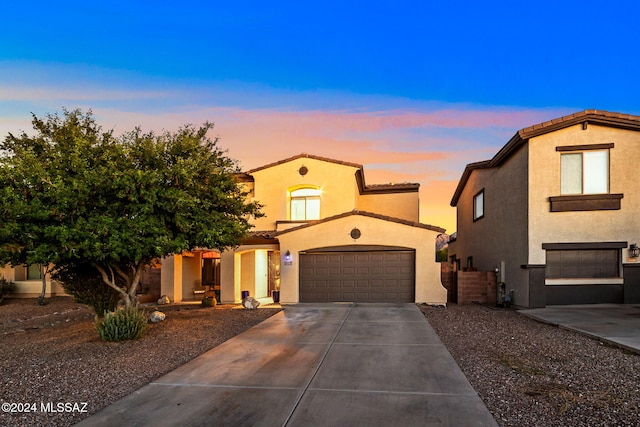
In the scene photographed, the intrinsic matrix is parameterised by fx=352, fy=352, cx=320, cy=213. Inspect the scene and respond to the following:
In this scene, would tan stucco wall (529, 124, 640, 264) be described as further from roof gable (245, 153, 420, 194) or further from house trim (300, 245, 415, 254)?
roof gable (245, 153, 420, 194)

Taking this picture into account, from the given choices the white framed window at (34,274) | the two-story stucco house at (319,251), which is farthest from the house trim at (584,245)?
the white framed window at (34,274)

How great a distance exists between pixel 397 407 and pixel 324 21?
47.2 feet

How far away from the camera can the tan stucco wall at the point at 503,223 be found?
13.6m

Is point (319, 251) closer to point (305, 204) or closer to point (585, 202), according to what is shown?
point (305, 204)

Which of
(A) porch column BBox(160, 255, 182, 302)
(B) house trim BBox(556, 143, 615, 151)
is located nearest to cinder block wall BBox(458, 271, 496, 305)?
(B) house trim BBox(556, 143, 615, 151)

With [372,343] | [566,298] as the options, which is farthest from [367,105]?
[372,343]

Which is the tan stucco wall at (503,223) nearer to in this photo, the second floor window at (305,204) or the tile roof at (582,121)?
the tile roof at (582,121)

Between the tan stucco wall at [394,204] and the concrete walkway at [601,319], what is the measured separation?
29.2 ft

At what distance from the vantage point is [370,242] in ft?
51.0

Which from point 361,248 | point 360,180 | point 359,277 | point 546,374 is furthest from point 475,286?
point 546,374

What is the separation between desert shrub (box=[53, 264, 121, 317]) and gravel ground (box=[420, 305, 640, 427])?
1026cm

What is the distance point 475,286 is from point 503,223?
10.0ft

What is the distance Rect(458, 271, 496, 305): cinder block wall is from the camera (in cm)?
1559

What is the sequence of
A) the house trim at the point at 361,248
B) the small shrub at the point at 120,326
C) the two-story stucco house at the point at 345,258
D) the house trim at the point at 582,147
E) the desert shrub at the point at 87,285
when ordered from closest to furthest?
the small shrub at the point at 120,326
the desert shrub at the point at 87,285
the house trim at the point at 582,147
the two-story stucco house at the point at 345,258
the house trim at the point at 361,248
